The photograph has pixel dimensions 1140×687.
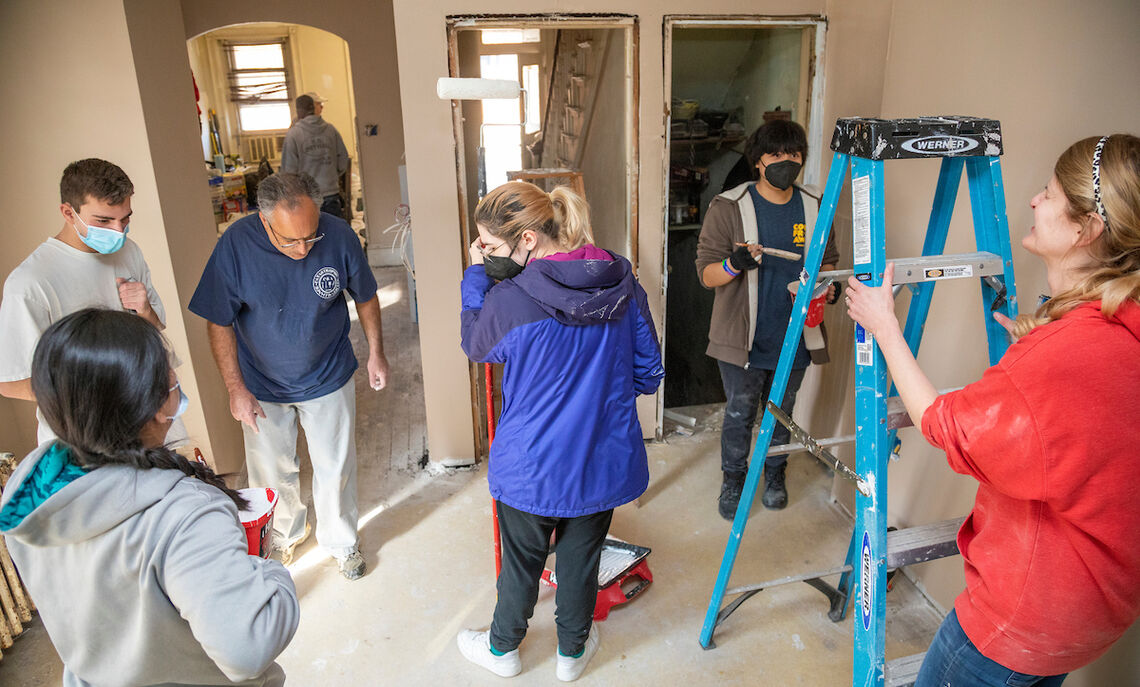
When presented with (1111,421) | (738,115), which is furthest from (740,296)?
(738,115)

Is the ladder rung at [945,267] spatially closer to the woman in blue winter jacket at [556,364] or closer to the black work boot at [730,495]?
the woman in blue winter jacket at [556,364]

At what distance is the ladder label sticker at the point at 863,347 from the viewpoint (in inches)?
61.2

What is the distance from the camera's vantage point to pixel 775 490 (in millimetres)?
3223

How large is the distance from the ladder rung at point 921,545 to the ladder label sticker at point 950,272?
0.54 metres

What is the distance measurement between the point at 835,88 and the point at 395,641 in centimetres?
288

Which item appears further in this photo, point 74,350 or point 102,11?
point 102,11

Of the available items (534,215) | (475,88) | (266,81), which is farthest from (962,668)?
(266,81)

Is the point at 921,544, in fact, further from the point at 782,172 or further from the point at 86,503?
the point at 86,503

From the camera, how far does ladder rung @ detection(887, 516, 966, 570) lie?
1618mm

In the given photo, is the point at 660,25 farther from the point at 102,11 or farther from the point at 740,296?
the point at 102,11

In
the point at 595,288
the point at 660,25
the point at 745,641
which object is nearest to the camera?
the point at 595,288

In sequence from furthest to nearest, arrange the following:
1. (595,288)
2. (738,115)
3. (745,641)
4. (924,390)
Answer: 1. (738,115)
2. (745,641)
3. (595,288)
4. (924,390)

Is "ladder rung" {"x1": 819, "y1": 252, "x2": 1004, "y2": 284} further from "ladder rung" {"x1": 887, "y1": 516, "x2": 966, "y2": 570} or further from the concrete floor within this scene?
the concrete floor

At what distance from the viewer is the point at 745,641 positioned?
8.14ft
